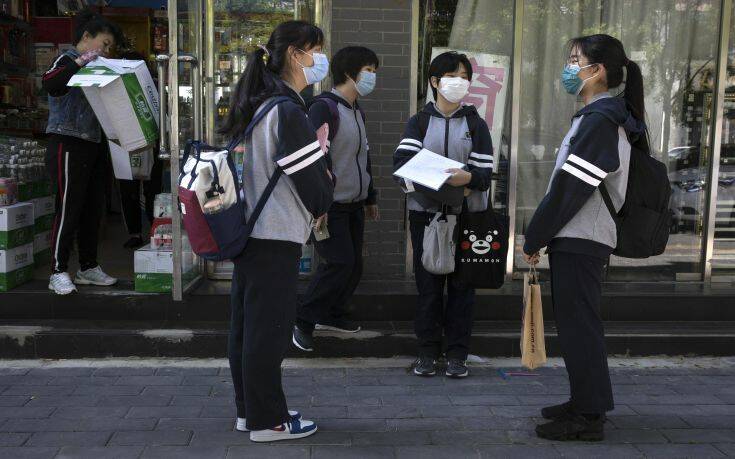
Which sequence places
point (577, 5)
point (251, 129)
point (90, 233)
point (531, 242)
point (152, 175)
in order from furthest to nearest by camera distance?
1. point (152, 175)
2. point (577, 5)
3. point (90, 233)
4. point (531, 242)
5. point (251, 129)

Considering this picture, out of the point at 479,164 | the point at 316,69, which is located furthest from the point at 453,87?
the point at 316,69

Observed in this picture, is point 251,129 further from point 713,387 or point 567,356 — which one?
point 713,387

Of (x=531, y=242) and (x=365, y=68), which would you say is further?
(x=365, y=68)

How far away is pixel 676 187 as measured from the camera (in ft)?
20.7

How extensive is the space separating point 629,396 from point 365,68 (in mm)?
2595

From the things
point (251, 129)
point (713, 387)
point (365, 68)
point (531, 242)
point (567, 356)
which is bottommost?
point (713, 387)

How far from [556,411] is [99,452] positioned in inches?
92.0

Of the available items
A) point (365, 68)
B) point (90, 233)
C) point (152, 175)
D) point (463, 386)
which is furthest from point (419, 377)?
point (152, 175)

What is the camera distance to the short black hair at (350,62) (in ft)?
15.6

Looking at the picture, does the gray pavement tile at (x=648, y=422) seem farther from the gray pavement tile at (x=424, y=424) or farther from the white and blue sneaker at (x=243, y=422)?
the white and blue sneaker at (x=243, y=422)

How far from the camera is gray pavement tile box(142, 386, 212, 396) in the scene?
4.39 meters

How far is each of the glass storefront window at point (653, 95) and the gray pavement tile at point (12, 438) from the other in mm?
3916

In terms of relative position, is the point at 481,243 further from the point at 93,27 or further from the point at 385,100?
the point at 93,27

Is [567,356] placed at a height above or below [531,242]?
below
